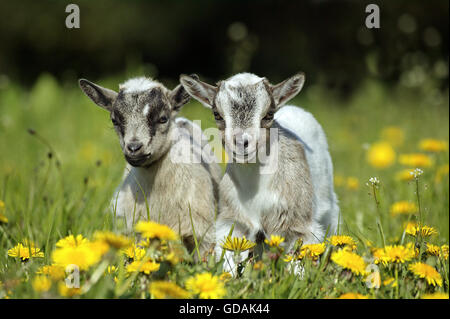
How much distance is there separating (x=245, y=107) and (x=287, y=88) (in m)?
0.32

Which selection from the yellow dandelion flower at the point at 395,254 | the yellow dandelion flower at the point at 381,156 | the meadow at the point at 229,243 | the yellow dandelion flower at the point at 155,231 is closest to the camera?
the yellow dandelion flower at the point at 155,231

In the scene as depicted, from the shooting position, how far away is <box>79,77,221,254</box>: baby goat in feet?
10.8

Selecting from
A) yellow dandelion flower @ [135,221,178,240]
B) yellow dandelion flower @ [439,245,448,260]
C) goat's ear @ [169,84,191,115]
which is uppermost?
goat's ear @ [169,84,191,115]

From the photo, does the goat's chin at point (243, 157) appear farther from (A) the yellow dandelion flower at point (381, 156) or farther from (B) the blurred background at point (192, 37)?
(B) the blurred background at point (192, 37)

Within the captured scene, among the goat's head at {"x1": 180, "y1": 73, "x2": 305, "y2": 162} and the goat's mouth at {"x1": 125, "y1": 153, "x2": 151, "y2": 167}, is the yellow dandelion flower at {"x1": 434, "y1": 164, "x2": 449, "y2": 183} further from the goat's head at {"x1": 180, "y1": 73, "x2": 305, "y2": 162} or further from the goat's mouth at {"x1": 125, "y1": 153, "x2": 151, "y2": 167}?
the goat's mouth at {"x1": 125, "y1": 153, "x2": 151, "y2": 167}

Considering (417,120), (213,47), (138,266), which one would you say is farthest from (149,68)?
(138,266)

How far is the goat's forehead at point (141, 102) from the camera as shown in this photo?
3.29m

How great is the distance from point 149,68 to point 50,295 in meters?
7.16

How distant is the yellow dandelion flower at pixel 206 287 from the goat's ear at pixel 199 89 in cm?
121

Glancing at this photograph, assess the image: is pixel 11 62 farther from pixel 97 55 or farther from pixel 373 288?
pixel 373 288

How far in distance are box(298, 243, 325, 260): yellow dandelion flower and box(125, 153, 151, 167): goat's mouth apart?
3.61 ft

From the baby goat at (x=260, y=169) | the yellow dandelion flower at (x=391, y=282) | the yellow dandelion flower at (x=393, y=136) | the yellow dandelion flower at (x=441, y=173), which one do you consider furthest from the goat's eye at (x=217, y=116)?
the yellow dandelion flower at (x=393, y=136)

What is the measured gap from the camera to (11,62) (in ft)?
40.2

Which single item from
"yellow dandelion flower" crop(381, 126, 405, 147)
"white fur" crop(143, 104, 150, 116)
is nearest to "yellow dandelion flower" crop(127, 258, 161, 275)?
"white fur" crop(143, 104, 150, 116)
